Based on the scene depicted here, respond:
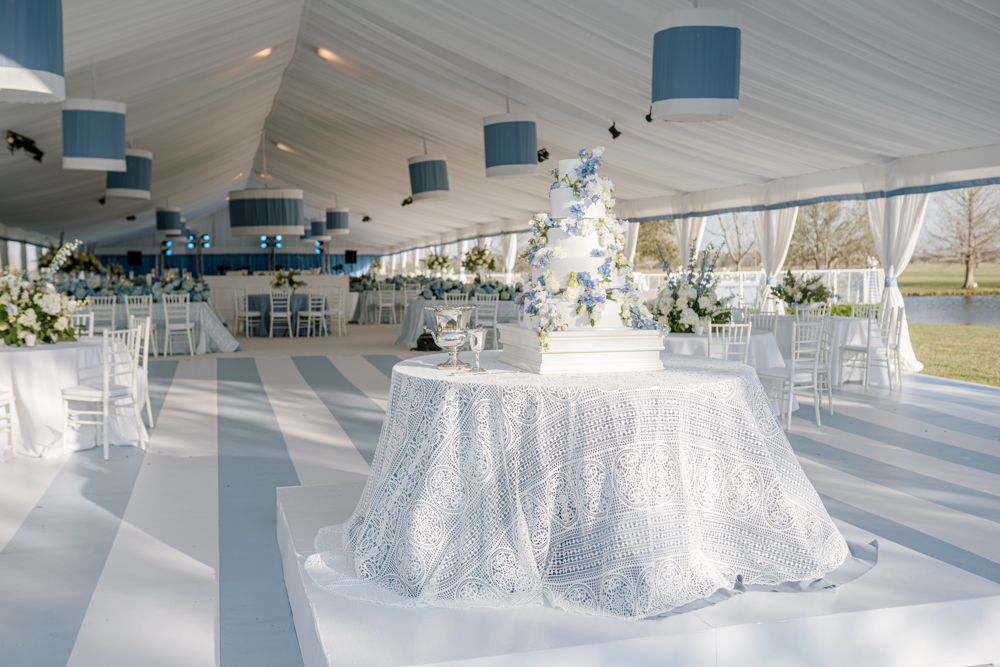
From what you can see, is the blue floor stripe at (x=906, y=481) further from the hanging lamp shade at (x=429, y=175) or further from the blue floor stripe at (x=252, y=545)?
the hanging lamp shade at (x=429, y=175)

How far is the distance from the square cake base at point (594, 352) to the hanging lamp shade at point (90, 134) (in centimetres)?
556

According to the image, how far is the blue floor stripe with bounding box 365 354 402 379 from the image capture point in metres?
9.97

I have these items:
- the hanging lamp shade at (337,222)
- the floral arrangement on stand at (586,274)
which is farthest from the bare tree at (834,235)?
the floral arrangement on stand at (586,274)

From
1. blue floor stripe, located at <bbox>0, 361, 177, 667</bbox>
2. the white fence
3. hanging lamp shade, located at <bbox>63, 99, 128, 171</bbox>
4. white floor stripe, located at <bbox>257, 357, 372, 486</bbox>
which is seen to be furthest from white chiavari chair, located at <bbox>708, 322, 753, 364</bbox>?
the white fence

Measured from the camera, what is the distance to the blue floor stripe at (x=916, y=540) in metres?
3.32

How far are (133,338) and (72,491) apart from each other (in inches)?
60.5

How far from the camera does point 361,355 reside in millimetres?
11562

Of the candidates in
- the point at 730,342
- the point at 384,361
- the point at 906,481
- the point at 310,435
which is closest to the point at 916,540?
the point at 906,481

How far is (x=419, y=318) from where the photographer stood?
12.4 m

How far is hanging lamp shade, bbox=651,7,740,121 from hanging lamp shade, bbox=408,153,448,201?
6.37 meters

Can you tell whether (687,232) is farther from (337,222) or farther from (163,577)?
(163,577)

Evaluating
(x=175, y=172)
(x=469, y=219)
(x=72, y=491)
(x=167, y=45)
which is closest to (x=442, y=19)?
(x=167, y=45)

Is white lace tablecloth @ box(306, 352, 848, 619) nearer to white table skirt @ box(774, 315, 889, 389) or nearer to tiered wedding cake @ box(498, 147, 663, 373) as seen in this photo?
tiered wedding cake @ box(498, 147, 663, 373)

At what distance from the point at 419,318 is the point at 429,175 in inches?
93.3
